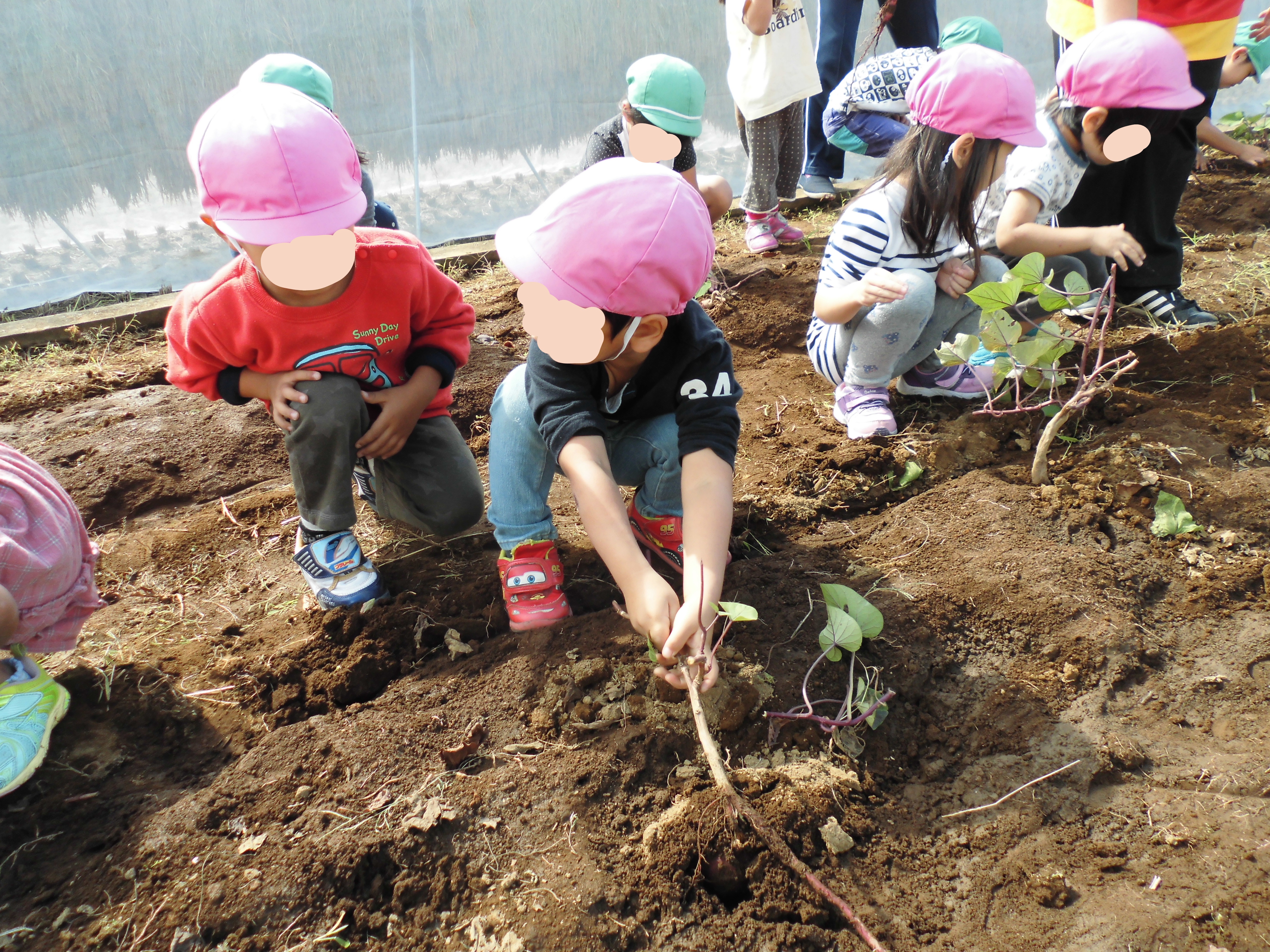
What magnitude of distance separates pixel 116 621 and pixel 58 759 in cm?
48

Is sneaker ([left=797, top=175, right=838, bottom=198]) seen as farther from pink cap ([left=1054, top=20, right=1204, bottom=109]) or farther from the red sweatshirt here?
the red sweatshirt

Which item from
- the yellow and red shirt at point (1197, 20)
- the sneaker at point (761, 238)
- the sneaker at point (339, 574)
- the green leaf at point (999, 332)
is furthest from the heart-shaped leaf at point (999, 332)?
the sneaker at point (761, 238)

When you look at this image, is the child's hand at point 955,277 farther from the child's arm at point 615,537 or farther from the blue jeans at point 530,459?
the child's arm at point 615,537

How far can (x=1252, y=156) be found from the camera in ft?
13.8

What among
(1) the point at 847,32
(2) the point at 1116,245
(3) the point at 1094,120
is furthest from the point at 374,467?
(1) the point at 847,32

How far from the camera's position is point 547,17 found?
4.56m

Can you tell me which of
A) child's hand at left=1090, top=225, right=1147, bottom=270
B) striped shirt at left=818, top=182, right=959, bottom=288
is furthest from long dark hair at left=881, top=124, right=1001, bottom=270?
child's hand at left=1090, top=225, right=1147, bottom=270

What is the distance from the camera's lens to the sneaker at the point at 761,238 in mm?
3777

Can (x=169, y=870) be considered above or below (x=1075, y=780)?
above

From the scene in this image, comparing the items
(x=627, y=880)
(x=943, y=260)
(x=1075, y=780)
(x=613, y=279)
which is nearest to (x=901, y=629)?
(x=1075, y=780)

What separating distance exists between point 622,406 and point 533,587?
444 millimetres

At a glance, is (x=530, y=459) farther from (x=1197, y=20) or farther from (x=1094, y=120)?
(x=1197, y=20)

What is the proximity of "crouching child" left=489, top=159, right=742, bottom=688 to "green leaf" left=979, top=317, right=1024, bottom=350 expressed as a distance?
2.50ft

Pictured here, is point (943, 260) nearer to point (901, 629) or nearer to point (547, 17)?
point (901, 629)
